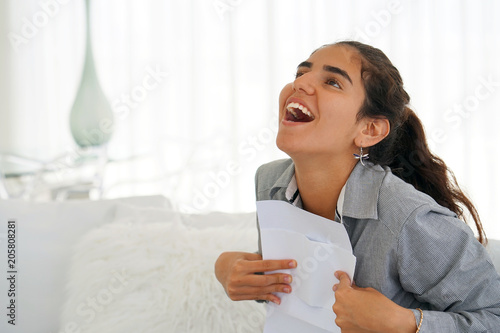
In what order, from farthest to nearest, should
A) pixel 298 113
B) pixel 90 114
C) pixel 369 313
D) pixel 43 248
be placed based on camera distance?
pixel 90 114
pixel 43 248
pixel 298 113
pixel 369 313

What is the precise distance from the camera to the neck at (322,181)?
3.93ft

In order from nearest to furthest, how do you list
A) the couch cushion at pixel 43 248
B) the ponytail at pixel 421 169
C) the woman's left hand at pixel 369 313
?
the woman's left hand at pixel 369 313, the ponytail at pixel 421 169, the couch cushion at pixel 43 248

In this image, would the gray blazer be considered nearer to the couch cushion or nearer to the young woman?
the young woman

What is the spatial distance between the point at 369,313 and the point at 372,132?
41 cm

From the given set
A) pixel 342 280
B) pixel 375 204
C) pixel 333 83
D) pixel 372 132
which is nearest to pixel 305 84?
pixel 333 83

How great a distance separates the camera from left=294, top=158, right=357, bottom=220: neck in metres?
1.20

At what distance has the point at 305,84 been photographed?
1.15 meters

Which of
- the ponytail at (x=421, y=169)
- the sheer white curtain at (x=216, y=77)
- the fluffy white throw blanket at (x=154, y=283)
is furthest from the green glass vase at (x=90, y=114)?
the ponytail at (x=421, y=169)

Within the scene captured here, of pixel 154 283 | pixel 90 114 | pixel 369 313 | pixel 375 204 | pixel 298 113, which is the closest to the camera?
pixel 369 313

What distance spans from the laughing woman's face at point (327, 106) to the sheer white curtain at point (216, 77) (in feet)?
4.19

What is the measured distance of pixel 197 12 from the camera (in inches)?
100

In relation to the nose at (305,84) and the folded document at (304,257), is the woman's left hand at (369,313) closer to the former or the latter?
the folded document at (304,257)

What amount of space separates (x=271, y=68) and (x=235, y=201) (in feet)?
2.09

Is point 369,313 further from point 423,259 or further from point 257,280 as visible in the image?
point 257,280
